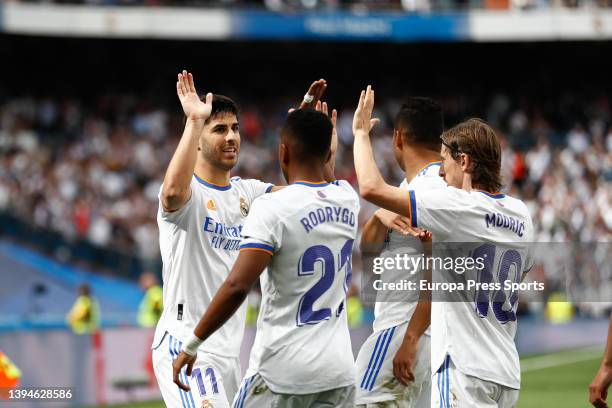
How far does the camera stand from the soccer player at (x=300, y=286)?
17.8 feet

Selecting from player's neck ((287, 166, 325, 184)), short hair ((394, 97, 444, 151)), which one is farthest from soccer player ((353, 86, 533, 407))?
short hair ((394, 97, 444, 151))

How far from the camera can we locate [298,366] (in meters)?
5.45

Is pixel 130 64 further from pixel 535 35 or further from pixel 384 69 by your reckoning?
pixel 535 35

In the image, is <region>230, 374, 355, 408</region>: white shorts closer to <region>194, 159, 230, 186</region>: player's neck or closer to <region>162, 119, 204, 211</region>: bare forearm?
<region>162, 119, 204, 211</region>: bare forearm

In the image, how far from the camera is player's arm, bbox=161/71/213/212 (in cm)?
611

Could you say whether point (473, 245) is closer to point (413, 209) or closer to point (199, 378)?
point (413, 209)

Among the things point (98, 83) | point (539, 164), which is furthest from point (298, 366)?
point (98, 83)

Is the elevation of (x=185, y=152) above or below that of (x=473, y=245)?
above

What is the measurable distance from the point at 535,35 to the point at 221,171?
80.2 ft

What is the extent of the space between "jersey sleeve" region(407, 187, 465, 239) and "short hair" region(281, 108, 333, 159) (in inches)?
20.7

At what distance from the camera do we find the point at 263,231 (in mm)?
5375

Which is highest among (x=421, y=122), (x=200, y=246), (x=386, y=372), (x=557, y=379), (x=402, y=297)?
(x=421, y=122)

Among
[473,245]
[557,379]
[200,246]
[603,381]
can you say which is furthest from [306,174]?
[557,379]

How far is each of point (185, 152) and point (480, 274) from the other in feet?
5.80
